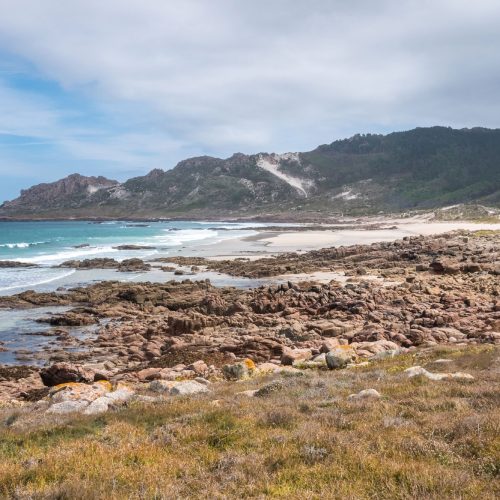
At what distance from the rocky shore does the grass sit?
297cm

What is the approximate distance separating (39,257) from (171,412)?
5945 centimetres

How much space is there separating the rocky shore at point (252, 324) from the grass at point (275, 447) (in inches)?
117

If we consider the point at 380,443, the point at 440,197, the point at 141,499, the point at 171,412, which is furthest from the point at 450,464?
the point at 440,197

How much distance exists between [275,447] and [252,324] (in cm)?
1711

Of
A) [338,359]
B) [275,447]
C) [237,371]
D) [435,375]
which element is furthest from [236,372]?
[275,447]

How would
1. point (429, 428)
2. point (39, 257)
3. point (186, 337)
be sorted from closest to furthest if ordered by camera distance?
point (429, 428) → point (186, 337) → point (39, 257)

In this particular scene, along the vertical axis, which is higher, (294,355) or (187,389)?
(187,389)

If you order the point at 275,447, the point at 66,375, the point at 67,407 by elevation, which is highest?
the point at 275,447

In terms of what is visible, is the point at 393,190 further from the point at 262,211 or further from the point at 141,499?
the point at 141,499

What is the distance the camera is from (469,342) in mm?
16781

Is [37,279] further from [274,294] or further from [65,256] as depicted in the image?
[274,294]

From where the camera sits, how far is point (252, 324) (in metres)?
24.4

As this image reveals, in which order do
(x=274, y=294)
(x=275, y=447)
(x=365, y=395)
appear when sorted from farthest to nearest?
(x=274, y=294)
(x=365, y=395)
(x=275, y=447)

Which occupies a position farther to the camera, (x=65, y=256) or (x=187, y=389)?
(x=65, y=256)
